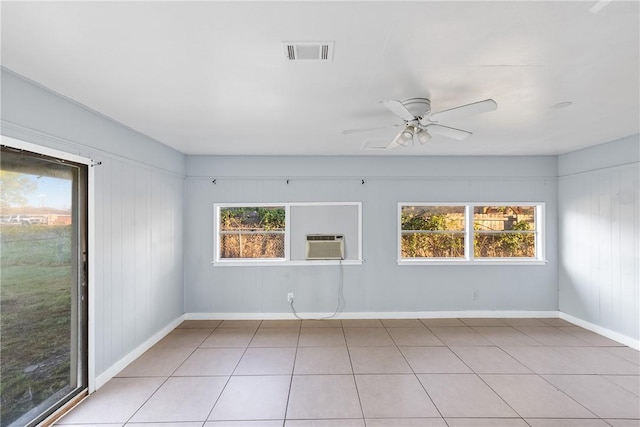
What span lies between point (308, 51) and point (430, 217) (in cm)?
386

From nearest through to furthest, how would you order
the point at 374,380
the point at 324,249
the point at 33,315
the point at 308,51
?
the point at 308,51 < the point at 33,315 < the point at 374,380 < the point at 324,249

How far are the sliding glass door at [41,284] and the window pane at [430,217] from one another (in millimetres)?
4166

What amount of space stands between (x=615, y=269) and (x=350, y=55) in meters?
4.54

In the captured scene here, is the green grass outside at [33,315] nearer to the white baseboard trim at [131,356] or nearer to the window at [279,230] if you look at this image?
the white baseboard trim at [131,356]

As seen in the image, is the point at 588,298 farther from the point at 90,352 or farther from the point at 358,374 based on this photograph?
the point at 90,352

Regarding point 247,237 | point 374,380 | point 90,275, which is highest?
point 247,237

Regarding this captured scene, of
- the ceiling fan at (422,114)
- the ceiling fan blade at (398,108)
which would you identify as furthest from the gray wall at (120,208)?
the ceiling fan blade at (398,108)

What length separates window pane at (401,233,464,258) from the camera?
5113mm

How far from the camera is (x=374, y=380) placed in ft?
10.2

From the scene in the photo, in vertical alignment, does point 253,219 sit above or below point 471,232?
above

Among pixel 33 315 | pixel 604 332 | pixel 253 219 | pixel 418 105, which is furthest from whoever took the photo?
pixel 253 219

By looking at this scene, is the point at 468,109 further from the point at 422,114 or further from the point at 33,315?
the point at 33,315

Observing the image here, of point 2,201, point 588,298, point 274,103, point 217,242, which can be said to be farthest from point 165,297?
point 588,298

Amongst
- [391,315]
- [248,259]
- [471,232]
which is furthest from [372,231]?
[248,259]
